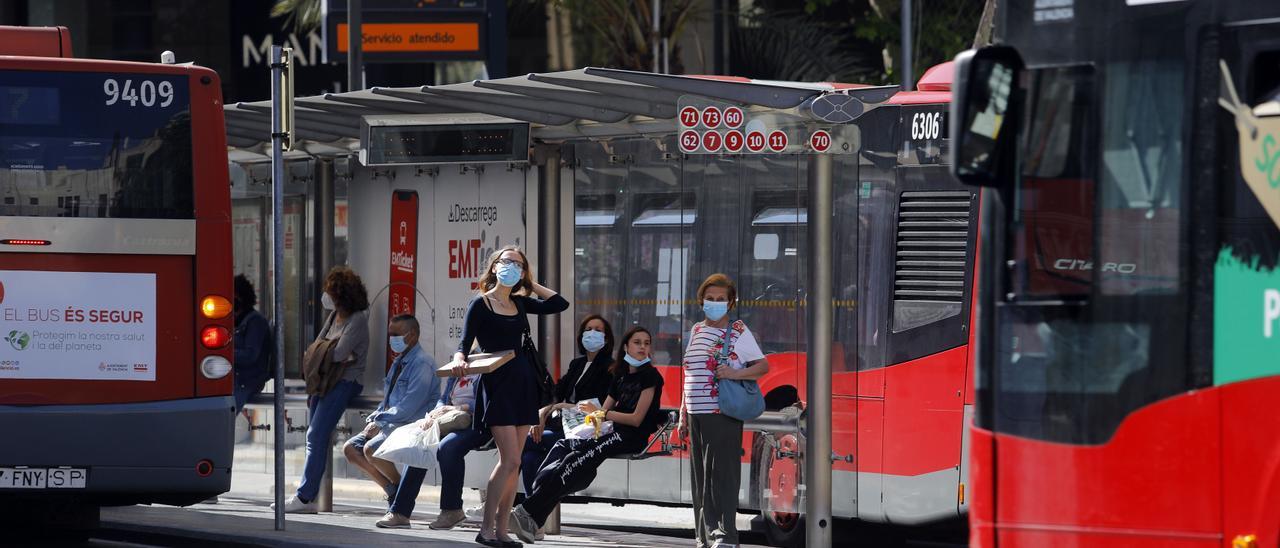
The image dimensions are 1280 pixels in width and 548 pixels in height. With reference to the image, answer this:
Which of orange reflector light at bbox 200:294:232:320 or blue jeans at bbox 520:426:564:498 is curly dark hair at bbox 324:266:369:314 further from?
orange reflector light at bbox 200:294:232:320

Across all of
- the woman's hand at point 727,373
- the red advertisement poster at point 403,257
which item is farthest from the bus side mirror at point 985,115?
the red advertisement poster at point 403,257

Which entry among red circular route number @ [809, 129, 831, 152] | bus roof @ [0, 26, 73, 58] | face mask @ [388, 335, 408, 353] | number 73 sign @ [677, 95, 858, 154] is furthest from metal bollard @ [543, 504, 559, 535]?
bus roof @ [0, 26, 73, 58]

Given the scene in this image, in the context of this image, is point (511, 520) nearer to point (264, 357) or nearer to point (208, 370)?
point (208, 370)

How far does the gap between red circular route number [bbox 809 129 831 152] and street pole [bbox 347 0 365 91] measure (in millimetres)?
8391

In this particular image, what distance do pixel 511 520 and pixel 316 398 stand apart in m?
2.41

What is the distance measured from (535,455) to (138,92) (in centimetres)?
315

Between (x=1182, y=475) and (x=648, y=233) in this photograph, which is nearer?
(x=1182, y=475)

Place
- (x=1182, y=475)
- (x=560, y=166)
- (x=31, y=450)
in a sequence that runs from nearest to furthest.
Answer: (x=1182, y=475), (x=31, y=450), (x=560, y=166)

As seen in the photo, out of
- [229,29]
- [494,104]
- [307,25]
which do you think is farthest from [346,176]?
[229,29]

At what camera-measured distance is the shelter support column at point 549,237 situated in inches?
497

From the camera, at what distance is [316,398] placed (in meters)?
13.0

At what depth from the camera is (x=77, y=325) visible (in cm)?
1002

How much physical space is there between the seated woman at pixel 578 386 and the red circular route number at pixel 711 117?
6.51 ft

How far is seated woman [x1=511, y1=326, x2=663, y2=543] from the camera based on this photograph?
1116 cm
